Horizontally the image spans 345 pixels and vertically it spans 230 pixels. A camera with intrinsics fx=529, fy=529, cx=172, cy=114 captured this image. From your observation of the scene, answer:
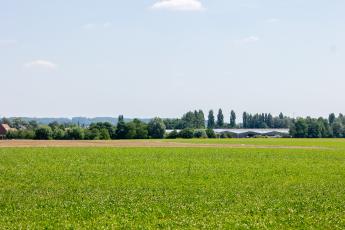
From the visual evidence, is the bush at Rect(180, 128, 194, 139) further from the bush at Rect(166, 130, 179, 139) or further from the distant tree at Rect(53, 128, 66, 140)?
the distant tree at Rect(53, 128, 66, 140)

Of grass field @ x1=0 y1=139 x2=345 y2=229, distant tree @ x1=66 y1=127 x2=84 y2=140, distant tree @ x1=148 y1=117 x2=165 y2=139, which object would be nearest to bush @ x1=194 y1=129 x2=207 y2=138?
distant tree @ x1=148 y1=117 x2=165 y2=139

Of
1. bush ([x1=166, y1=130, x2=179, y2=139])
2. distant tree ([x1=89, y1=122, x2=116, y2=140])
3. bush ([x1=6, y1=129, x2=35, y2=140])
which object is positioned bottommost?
bush ([x1=166, y1=130, x2=179, y2=139])

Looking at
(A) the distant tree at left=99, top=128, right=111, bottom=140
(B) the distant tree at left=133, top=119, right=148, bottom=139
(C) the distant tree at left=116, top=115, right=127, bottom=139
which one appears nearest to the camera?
(A) the distant tree at left=99, top=128, right=111, bottom=140

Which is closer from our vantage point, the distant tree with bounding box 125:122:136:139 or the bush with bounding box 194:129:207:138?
the distant tree with bounding box 125:122:136:139

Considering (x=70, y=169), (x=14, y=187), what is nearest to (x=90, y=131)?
(x=70, y=169)

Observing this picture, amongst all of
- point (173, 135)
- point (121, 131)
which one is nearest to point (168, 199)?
point (121, 131)

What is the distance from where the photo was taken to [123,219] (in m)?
20.1

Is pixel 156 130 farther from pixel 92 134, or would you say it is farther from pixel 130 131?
pixel 92 134

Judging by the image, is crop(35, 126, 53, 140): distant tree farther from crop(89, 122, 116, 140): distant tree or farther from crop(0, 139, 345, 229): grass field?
crop(0, 139, 345, 229): grass field

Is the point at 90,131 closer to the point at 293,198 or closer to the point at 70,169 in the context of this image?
the point at 70,169

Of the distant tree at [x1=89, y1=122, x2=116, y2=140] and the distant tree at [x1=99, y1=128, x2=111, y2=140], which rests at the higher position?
the distant tree at [x1=89, y1=122, x2=116, y2=140]

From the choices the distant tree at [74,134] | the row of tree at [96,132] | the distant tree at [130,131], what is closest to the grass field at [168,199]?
the distant tree at [74,134]

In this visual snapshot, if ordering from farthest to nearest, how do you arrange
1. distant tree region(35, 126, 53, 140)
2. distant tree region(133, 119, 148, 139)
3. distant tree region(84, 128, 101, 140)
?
distant tree region(133, 119, 148, 139)
distant tree region(84, 128, 101, 140)
distant tree region(35, 126, 53, 140)

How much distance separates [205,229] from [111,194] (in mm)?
9767
